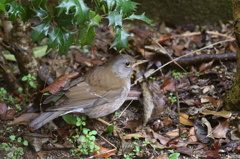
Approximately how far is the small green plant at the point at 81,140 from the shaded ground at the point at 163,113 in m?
0.07

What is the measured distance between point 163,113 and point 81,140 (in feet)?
4.51

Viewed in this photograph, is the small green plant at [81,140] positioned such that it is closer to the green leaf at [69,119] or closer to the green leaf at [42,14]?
the green leaf at [69,119]

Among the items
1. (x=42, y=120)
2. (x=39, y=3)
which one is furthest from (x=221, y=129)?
(x=39, y=3)

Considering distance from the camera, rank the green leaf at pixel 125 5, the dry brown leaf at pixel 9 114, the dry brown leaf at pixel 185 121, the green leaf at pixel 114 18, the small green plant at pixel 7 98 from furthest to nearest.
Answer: the small green plant at pixel 7 98, the dry brown leaf at pixel 9 114, the dry brown leaf at pixel 185 121, the green leaf at pixel 114 18, the green leaf at pixel 125 5

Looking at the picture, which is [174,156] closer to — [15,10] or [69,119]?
[69,119]

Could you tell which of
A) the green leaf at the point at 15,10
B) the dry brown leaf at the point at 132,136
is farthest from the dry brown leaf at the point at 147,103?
the green leaf at the point at 15,10

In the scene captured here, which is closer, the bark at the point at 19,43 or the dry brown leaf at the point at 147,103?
the dry brown leaf at the point at 147,103

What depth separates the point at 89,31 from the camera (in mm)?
4293

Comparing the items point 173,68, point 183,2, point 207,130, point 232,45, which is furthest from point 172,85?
point 183,2

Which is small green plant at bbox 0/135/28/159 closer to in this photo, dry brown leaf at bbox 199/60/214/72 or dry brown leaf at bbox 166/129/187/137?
dry brown leaf at bbox 166/129/187/137

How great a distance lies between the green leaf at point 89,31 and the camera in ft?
13.6

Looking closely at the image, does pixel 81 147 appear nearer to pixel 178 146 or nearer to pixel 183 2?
pixel 178 146

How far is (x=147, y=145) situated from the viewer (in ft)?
15.4

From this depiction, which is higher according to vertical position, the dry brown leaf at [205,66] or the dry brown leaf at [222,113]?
the dry brown leaf at [205,66]
